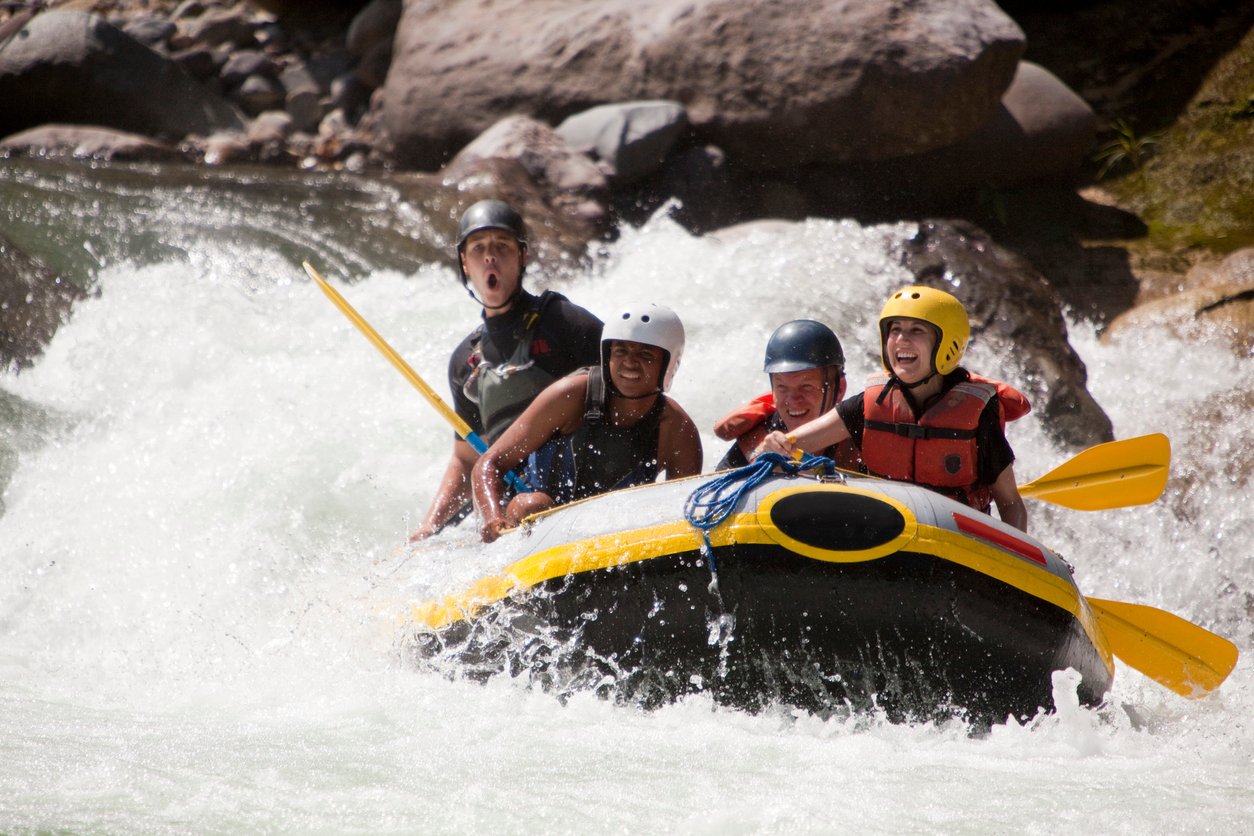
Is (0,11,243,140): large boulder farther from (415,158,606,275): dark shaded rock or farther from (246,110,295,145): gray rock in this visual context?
(415,158,606,275): dark shaded rock

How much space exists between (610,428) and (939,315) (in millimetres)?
1046

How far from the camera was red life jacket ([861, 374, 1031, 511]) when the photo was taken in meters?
3.64

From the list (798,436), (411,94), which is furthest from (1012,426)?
(411,94)

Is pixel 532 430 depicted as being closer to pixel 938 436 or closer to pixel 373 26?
pixel 938 436

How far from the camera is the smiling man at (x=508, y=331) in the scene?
4.28 m

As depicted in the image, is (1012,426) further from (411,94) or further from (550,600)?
(411,94)

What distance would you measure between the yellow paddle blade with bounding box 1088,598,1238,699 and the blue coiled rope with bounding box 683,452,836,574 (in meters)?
1.24

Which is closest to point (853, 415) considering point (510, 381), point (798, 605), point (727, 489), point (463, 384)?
point (727, 489)

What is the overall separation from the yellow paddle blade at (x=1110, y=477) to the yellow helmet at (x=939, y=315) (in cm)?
53

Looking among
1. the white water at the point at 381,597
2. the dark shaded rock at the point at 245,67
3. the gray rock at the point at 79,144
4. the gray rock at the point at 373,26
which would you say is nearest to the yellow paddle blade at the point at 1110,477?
the white water at the point at 381,597

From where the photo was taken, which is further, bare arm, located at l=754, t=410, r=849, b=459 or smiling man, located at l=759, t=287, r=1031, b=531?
bare arm, located at l=754, t=410, r=849, b=459

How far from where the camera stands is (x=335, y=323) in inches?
263

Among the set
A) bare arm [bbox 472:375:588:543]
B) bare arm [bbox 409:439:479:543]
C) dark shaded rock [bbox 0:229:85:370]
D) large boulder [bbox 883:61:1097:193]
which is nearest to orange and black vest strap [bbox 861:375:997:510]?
bare arm [bbox 472:375:588:543]

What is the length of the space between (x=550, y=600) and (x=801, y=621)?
0.66m
